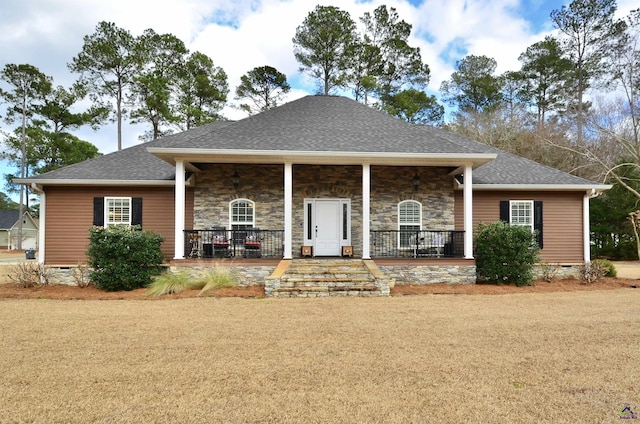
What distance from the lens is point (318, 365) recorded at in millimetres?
4398

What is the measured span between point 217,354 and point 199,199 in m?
8.36

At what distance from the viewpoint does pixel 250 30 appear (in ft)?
66.8

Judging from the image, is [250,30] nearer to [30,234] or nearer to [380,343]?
[380,343]

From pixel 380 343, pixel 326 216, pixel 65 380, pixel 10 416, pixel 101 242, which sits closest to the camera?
pixel 10 416

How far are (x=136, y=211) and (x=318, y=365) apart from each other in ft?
32.5

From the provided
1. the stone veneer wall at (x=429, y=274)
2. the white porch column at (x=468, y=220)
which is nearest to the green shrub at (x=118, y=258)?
the stone veneer wall at (x=429, y=274)

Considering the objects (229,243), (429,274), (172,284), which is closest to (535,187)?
(429,274)

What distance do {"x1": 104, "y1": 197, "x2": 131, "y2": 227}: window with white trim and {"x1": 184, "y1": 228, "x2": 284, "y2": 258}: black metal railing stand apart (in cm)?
238

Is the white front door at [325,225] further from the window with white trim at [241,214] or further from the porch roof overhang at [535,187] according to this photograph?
the porch roof overhang at [535,187]

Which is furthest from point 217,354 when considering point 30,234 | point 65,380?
point 30,234

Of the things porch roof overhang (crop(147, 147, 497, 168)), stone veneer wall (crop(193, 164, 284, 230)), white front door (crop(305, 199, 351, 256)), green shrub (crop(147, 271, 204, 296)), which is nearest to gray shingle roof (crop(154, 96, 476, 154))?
porch roof overhang (crop(147, 147, 497, 168))

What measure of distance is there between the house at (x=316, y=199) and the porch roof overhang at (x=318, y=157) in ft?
0.40

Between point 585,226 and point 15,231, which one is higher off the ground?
point 585,226

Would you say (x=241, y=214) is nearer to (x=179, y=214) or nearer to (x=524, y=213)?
(x=179, y=214)
